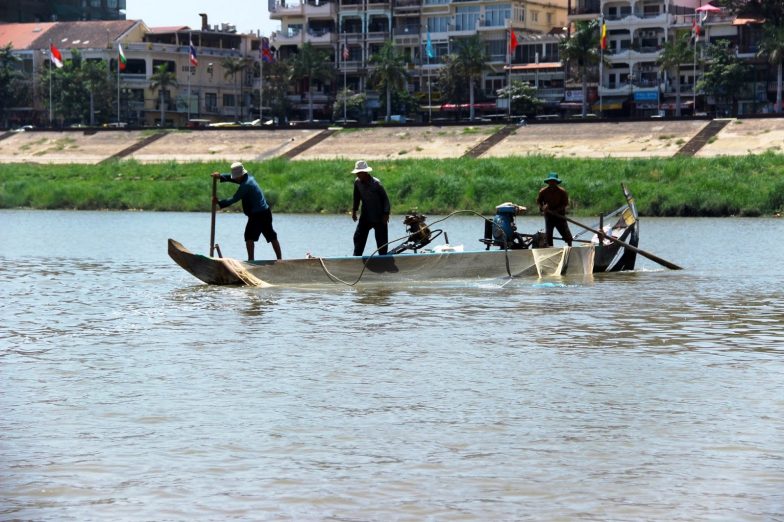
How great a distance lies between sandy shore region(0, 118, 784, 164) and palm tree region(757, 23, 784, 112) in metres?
18.1

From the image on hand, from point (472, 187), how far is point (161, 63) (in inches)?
2526

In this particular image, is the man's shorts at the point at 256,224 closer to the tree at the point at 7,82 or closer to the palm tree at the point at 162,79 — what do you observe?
the palm tree at the point at 162,79

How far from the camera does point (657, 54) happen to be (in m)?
94.0

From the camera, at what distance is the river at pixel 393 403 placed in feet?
27.2

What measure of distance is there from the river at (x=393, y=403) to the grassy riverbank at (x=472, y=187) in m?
30.0

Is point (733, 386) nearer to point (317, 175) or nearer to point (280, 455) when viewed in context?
point (280, 455)

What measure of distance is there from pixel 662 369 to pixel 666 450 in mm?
3305

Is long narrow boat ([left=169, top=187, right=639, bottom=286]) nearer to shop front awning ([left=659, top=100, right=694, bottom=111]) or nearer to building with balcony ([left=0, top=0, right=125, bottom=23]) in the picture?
shop front awning ([left=659, top=100, right=694, bottom=111])

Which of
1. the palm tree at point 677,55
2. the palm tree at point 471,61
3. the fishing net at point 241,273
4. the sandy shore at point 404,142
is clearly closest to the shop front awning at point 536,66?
the palm tree at point 471,61

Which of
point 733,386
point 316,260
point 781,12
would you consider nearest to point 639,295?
point 316,260

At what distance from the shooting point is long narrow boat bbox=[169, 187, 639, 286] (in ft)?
65.2

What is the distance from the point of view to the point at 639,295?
64.5 ft

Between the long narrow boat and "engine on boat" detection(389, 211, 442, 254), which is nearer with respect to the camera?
the long narrow boat

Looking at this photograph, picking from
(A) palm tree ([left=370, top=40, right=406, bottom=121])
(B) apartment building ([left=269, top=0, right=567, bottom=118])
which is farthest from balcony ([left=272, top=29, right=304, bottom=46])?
(A) palm tree ([left=370, top=40, right=406, bottom=121])
